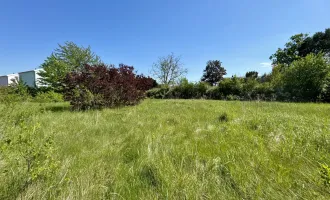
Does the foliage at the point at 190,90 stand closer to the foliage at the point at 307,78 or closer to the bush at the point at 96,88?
the foliage at the point at 307,78

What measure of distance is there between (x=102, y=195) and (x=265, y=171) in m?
1.39

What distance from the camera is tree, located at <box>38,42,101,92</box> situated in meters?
20.0

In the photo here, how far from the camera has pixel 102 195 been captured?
3.68ft

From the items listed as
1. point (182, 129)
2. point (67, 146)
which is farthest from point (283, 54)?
point (67, 146)

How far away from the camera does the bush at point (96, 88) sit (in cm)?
542

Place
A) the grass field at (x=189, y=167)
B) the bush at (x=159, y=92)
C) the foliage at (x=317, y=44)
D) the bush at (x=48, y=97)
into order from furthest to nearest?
the foliage at (x=317, y=44)
the bush at (x=159, y=92)
the bush at (x=48, y=97)
the grass field at (x=189, y=167)

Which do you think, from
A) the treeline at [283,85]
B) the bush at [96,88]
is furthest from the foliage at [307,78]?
the bush at [96,88]

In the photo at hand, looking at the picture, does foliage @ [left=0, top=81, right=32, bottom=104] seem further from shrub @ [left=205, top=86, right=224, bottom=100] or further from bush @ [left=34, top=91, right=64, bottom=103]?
shrub @ [left=205, top=86, right=224, bottom=100]

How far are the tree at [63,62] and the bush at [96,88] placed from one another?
15.8 metres

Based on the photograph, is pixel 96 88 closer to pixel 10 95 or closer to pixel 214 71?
pixel 10 95

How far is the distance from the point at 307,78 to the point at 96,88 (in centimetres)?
1105

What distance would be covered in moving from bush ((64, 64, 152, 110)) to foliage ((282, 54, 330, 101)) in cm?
957

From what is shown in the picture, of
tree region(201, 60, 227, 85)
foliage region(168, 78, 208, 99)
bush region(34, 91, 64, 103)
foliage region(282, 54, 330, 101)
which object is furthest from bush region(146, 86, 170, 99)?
tree region(201, 60, 227, 85)

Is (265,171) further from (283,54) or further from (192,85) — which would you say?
(283,54)
